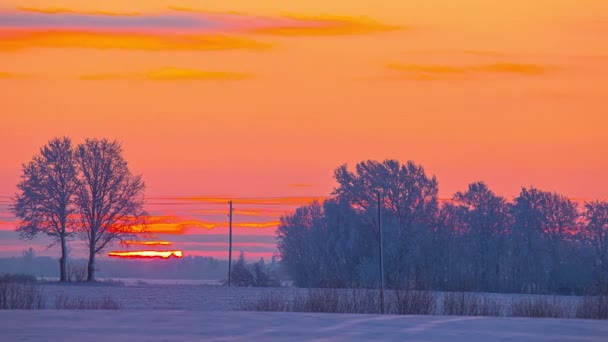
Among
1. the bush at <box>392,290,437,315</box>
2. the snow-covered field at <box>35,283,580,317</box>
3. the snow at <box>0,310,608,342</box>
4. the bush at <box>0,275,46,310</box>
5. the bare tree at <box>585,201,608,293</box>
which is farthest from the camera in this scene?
the bare tree at <box>585,201,608,293</box>

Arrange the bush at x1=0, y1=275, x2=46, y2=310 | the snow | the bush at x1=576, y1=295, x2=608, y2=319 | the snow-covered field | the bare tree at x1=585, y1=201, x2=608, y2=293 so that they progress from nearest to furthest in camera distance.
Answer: the snow, the bush at x1=0, y1=275, x2=46, y2=310, the bush at x1=576, y1=295, x2=608, y2=319, the snow-covered field, the bare tree at x1=585, y1=201, x2=608, y2=293

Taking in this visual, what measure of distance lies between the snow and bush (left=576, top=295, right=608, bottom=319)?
6.42 metres

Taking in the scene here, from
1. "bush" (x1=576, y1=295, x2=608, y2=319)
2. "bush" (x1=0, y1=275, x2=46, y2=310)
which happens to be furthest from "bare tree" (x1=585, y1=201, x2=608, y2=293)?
"bush" (x1=0, y1=275, x2=46, y2=310)

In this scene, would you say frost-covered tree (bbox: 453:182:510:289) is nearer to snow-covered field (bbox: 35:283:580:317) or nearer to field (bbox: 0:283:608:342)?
snow-covered field (bbox: 35:283:580:317)

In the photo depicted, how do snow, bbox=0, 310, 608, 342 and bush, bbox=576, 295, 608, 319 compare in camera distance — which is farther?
bush, bbox=576, 295, 608, 319

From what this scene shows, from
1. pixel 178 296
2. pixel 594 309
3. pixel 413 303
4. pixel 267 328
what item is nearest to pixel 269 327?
pixel 267 328

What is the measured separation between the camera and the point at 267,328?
23703 millimetres

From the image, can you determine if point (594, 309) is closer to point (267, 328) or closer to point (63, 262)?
point (267, 328)

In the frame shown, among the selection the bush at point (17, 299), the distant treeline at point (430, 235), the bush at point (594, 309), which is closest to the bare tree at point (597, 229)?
the distant treeline at point (430, 235)

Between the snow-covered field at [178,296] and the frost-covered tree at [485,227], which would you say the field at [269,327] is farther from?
the frost-covered tree at [485,227]

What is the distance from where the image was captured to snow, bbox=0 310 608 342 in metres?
21.8

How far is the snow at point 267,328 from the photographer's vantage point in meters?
21.8

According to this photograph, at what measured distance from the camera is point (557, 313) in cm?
3372

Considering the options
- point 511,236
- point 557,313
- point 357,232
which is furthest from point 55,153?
point 557,313
